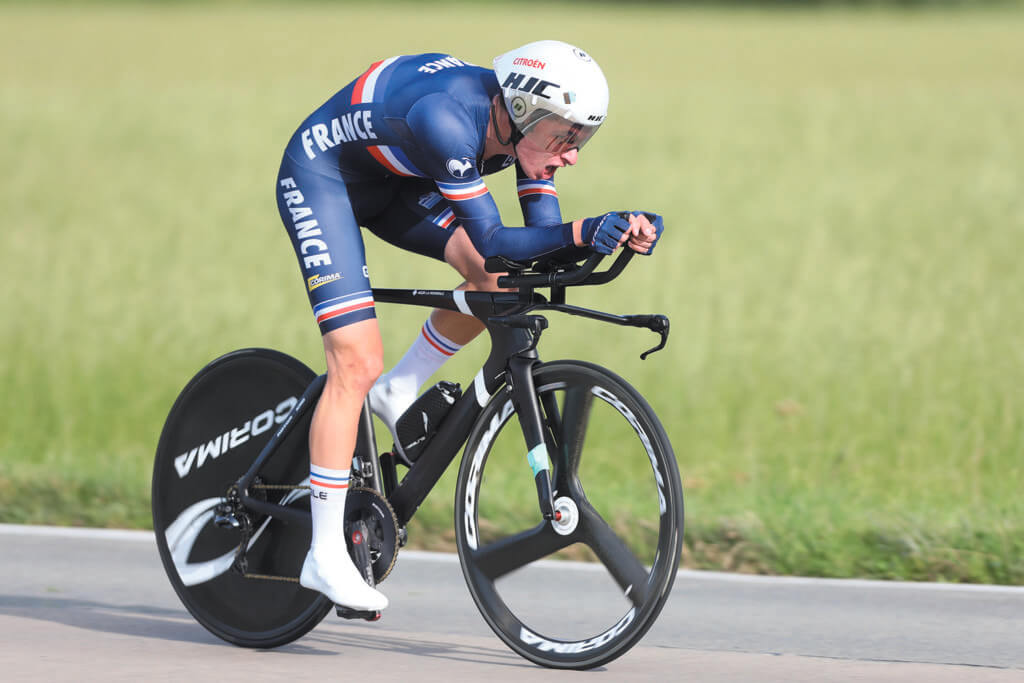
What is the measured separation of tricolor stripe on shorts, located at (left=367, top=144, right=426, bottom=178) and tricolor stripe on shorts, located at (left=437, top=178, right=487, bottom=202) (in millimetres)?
290

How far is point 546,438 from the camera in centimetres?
454

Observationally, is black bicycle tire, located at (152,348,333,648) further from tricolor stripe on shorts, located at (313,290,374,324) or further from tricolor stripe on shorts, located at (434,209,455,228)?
tricolor stripe on shorts, located at (434,209,455,228)

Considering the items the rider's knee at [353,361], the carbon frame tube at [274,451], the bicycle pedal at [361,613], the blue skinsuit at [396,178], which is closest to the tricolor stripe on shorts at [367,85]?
the blue skinsuit at [396,178]

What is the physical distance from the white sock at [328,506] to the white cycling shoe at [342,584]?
0.16 feet

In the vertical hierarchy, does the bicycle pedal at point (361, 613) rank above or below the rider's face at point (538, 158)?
below

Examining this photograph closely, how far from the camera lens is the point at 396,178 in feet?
16.5

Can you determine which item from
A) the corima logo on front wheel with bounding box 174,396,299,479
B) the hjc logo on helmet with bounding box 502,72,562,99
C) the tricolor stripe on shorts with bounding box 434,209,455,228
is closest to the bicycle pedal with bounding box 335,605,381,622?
the corima logo on front wheel with bounding box 174,396,299,479

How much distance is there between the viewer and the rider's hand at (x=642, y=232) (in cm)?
405

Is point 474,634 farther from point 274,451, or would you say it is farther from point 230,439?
point 230,439

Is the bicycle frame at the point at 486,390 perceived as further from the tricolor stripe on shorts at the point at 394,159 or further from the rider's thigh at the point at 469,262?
the tricolor stripe on shorts at the point at 394,159

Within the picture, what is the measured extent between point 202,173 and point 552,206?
52.1ft

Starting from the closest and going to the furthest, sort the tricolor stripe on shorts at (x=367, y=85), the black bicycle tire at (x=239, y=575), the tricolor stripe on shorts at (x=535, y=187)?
the tricolor stripe on shorts at (x=367, y=85), the tricolor stripe on shorts at (x=535, y=187), the black bicycle tire at (x=239, y=575)

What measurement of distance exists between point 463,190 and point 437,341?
0.80 m

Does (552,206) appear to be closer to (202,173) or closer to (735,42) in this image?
(202,173)
